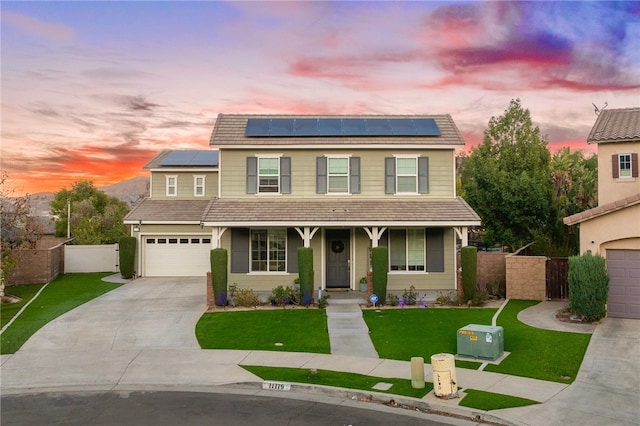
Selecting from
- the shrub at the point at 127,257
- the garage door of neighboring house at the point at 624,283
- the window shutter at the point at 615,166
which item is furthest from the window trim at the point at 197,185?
the garage door of neighboring house at the point at 624,283

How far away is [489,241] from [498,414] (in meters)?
23.0

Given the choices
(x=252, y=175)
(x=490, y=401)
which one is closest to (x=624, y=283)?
(x=490, y=401)

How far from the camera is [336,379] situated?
11891mm

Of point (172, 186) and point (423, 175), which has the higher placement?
point (172, 186)

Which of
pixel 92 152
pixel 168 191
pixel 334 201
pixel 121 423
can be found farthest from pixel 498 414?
pixel 92 152

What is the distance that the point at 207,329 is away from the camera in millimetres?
16953

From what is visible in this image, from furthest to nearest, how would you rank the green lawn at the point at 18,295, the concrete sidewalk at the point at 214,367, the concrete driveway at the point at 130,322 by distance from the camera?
the green lawn at the point at 18,295 < the concrete driveway at the point at 130,322 < the concrete sidewalk at the point at 214,367

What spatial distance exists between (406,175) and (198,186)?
13310mm

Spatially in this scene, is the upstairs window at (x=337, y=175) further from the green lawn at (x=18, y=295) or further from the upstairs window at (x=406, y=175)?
the green lawn at (x=18, y=295)

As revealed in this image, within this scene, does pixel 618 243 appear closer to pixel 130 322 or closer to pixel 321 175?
pixel 321 175

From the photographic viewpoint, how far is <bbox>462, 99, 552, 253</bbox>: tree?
29688 millimetres

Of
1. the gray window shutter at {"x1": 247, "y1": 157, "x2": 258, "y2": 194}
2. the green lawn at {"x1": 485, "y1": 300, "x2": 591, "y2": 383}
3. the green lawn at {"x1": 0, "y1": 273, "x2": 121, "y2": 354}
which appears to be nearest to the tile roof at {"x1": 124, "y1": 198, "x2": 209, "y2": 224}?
the green lawn at {"x1": 0, "y1": 273, "x2": 121, "y2": 354}

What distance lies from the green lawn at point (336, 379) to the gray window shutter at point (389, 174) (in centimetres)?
1222

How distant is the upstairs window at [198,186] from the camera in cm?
3100
